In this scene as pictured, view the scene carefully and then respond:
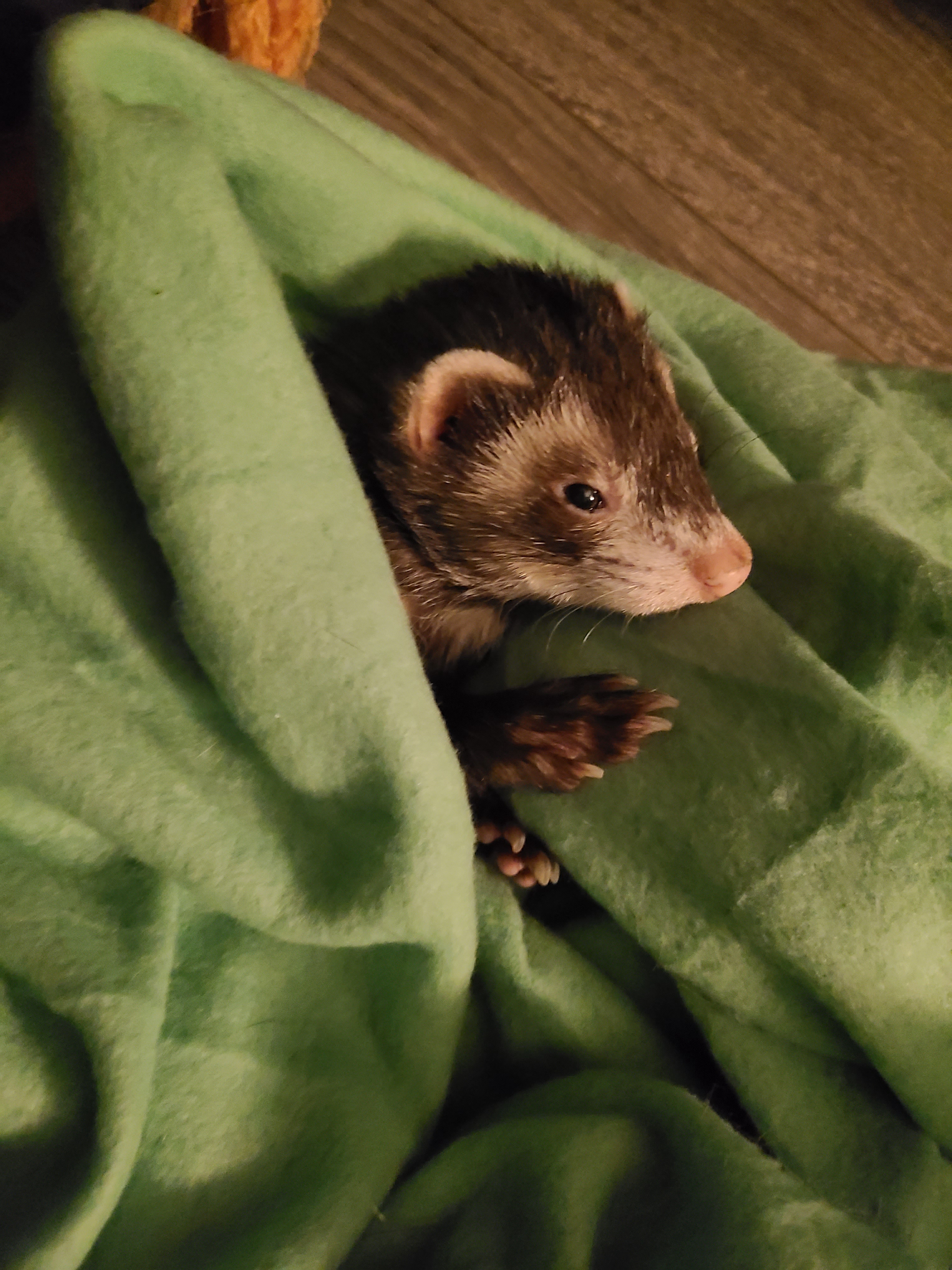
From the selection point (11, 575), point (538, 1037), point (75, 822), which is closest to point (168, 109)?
point (11, 575)

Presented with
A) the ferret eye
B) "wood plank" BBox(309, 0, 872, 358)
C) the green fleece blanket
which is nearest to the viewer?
the green fleece blanket

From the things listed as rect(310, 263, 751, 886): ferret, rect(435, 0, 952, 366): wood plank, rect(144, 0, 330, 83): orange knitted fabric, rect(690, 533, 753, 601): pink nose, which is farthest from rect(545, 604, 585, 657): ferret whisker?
rect(435, 0, 952, 366): wood plank

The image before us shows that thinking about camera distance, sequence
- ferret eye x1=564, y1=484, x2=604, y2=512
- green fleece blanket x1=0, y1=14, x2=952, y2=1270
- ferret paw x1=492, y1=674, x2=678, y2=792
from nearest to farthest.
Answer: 1. green fleece blanket x1=0, y1=14, x2=952, y2=1270
2. ferret paw x1=492, y1=674, x2=678, y2=792
3. ferret eye x1=564, y1=484, x2=604, y2=512

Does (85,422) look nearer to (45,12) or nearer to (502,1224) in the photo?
(45,12)

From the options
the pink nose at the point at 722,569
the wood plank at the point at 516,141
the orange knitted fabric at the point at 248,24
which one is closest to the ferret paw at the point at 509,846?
the pink nose at the point at 722,569

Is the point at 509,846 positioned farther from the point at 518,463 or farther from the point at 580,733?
the point at 518,463

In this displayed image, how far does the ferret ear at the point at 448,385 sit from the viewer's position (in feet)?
2.51

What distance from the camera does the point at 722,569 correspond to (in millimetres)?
722

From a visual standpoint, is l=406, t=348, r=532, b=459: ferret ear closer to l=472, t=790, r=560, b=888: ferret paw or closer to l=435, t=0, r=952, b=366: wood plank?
l=472, t=790, r=560, b=888: ferret paw

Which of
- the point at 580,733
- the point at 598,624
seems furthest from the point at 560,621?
the point at 580,733

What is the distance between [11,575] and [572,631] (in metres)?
0.48

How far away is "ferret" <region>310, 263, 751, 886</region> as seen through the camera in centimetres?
76

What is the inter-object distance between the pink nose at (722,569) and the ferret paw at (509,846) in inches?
10.5

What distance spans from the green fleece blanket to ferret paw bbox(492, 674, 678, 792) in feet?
0.09
